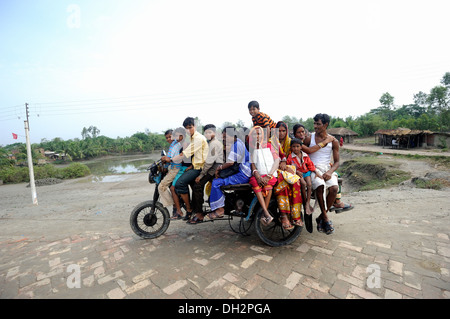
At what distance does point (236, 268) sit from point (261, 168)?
149 cm

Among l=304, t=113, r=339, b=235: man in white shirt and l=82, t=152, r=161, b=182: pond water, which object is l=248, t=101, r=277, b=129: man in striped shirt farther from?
l=82, t=152, r=161, b=182: pond water

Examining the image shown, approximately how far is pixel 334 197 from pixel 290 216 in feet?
2.60

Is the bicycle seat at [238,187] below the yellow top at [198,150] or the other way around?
below

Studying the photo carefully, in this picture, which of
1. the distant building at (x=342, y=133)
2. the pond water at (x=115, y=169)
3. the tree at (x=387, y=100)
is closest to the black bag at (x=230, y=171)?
the pond water at (x=115, y=169)

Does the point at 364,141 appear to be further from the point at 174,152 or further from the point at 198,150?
the point at 174,152

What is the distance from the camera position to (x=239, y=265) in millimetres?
3090

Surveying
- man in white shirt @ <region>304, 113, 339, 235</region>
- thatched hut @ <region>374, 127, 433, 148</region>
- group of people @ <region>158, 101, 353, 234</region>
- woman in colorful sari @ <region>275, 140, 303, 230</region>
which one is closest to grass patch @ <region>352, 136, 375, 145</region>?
thatched hut @ <region>374, 127, 433, 148</region>

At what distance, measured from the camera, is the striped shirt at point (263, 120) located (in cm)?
Answer: 404

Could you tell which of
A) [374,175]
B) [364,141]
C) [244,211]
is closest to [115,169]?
[374,175]

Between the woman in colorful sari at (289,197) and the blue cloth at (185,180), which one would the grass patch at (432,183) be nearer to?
the woman in colorful sari at (289,197)

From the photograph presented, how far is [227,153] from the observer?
3680mm

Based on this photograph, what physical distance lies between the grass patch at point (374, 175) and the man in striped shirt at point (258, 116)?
9633mm

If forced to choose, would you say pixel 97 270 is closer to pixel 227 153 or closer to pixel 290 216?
pixel 227 153
